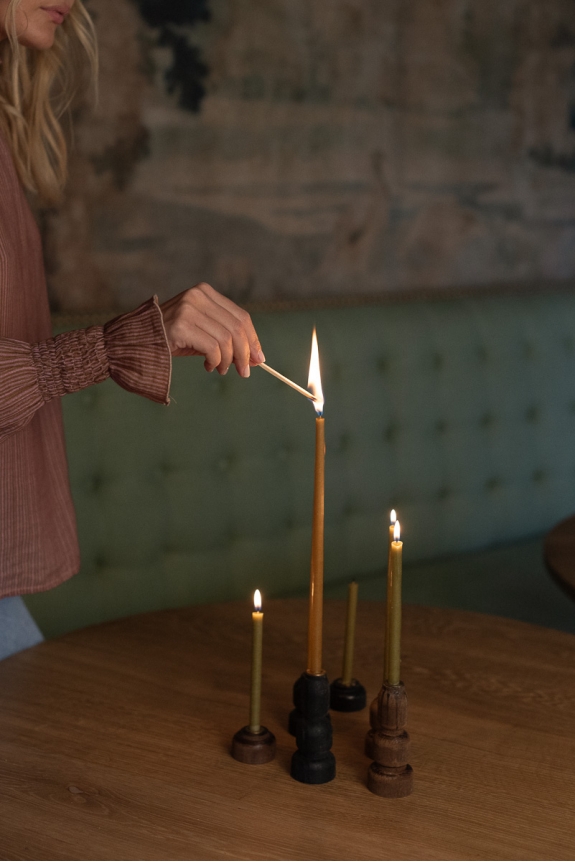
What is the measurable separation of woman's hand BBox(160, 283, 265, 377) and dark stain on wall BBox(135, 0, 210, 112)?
150cm

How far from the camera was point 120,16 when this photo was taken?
2.30m

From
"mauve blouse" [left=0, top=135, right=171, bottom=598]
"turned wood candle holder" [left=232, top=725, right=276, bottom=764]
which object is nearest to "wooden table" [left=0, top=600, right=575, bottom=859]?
"turned wood candle holder" [left=232, top=725, right=276, bottom=764]

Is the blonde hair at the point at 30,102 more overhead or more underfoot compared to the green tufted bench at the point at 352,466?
more overhead

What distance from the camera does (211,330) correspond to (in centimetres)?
110

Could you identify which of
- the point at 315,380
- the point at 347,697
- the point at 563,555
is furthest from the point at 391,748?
the point at 563,555

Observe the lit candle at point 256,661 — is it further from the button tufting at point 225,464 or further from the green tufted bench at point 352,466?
the button tufting at point 225,464

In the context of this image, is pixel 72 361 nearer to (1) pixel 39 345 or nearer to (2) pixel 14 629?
(1) pixel 39 345

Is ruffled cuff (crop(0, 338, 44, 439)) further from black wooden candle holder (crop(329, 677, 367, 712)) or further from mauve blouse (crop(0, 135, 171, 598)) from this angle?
black wooden candle holder (crop(329, 677, 367, 712))

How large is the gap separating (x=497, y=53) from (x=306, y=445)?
5.03ft

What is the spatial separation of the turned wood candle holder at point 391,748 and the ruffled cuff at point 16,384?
527 millimetres

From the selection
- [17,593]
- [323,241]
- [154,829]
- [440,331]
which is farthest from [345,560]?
[154,829]

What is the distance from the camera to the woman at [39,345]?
110 centimetres

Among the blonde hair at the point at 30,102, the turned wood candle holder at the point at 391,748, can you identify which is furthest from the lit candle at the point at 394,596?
the blonde hair at the point at 30,102

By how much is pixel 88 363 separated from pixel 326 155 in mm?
1808
